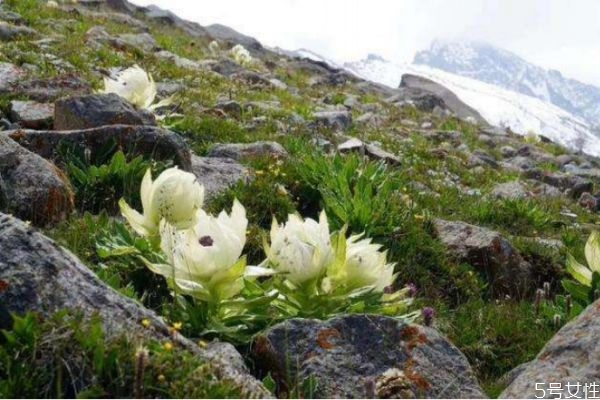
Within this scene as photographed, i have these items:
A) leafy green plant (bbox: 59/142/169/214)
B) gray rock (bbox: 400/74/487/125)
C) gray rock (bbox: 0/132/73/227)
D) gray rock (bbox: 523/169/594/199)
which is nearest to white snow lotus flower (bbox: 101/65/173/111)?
leafy green plant (bbox: 59/142/169/214)

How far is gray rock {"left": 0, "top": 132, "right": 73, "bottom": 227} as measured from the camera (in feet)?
16.1

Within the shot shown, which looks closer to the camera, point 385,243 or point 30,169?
point 30,169

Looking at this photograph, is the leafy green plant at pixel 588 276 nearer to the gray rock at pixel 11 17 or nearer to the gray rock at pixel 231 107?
the gray rock at pixel 231 107

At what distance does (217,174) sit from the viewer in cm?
686

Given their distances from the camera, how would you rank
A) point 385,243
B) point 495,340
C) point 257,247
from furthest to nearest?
point 385,243 < point 257,247 < point 495,340

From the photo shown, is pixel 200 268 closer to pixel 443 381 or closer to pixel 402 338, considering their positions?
pixel 402 338

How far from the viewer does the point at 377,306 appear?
3.81 m

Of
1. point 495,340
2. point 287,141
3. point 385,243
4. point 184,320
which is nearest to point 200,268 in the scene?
point 184,320

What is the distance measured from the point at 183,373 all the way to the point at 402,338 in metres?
1.23

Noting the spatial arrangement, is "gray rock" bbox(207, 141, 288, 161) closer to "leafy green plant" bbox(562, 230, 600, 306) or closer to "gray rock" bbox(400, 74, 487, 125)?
"leafy green plant" bbox(562, 230, 600, 306)

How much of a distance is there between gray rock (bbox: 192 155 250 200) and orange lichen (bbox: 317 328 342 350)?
311 cm

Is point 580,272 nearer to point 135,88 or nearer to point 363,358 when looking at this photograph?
point 363,358

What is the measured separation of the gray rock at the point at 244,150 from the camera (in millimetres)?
8094

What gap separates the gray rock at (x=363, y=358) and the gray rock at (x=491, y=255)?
115 inches
